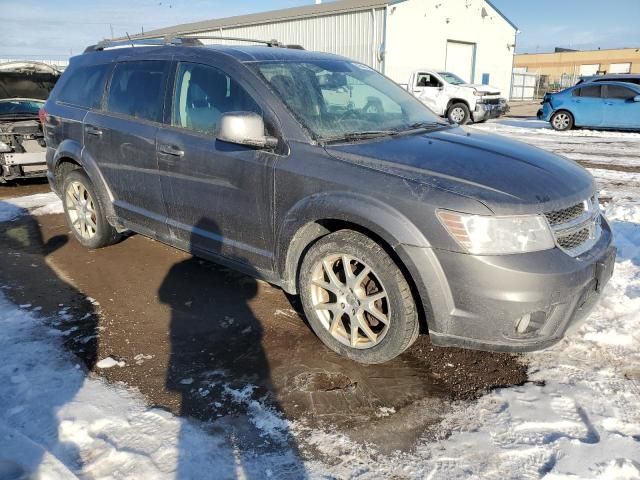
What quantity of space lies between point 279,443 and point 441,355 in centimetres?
130

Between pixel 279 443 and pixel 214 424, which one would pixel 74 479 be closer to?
pixel 214 424

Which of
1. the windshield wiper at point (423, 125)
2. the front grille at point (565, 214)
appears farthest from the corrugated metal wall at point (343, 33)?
the front grille at point (565, 214)

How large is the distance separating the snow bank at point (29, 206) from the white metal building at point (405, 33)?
1874 cm

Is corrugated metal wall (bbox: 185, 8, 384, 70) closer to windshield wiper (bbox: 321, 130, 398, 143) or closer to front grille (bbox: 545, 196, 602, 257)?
windshield wiper (bbox: 321, 130, 398, 143)

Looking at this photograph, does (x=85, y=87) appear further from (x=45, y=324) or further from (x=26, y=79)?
(x=26, y=79)

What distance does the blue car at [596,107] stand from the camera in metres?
14.8

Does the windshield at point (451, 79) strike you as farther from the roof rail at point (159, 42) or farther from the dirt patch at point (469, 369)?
the dirt patch at point (469, 369)

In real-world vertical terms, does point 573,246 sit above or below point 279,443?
above

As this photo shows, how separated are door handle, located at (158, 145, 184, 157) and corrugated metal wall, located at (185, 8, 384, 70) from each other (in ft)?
68.3

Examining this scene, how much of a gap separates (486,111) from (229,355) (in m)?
16.9

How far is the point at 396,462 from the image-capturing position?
2.36 metres

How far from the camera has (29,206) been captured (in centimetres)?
707

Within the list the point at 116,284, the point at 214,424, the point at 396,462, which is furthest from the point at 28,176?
the point at 396,462

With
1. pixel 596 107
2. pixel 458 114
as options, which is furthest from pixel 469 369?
pixel 458 114
